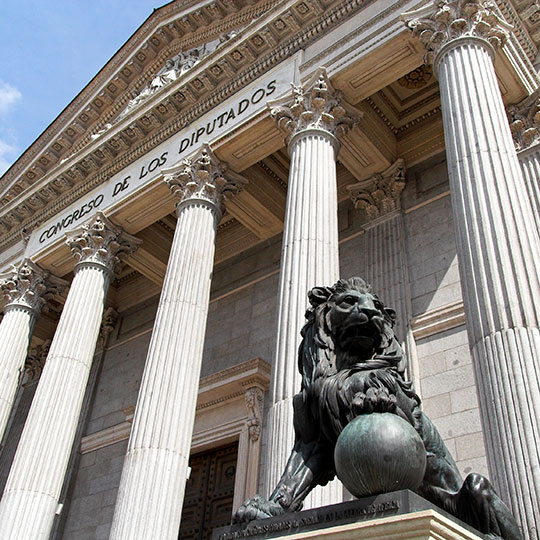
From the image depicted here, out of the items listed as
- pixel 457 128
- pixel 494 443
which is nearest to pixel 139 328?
pixel 457 128

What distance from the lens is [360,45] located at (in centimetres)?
1267

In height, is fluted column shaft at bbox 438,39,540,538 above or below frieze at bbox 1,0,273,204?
below

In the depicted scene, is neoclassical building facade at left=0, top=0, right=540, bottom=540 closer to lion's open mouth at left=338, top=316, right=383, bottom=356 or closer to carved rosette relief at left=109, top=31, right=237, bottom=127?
carved rosette relief at left=109, top=31, right=237, bottom=127

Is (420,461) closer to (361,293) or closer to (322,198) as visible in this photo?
(361,293)

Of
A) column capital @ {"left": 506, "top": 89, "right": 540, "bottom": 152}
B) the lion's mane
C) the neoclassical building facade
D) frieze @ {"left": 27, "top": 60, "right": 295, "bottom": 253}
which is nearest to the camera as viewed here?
the lion's mane

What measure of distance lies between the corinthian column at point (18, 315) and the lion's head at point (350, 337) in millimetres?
13268

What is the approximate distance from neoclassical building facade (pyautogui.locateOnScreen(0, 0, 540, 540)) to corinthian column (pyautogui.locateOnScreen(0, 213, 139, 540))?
45 millimetres

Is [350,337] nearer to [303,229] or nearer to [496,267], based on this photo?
[496,267]

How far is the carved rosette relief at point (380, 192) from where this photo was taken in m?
15.3

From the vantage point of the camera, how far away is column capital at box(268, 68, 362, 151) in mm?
12461

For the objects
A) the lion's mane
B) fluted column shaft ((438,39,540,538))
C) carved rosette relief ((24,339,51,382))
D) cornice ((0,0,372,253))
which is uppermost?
cornice ((0,0,372,253))

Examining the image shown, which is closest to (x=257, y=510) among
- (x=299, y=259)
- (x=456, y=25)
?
(x=299, y=259)

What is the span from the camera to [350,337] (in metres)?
4.23

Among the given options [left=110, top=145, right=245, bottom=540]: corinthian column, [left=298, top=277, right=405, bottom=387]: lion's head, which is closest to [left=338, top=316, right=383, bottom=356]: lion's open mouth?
[left=298, top=277, right=405, bottom=387]: lion's head
